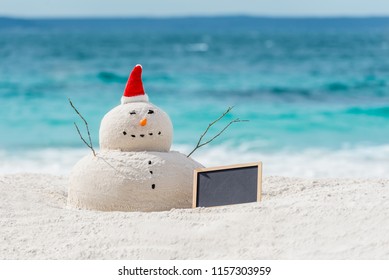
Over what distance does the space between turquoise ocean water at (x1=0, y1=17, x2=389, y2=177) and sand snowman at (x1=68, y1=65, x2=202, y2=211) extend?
3714mm

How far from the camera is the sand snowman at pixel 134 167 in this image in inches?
178

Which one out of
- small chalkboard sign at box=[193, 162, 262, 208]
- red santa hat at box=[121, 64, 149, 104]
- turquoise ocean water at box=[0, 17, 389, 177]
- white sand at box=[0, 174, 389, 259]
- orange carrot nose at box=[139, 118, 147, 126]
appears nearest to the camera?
white sand at box=[0, 174, 389, 259]

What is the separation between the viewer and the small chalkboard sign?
14.7 feet

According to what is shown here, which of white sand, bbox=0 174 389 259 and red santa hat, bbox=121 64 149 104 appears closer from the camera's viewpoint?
white sand, bbox=0 174 389 259

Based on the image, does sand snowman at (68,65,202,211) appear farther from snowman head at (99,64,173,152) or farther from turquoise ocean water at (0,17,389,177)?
turquoise ocean water at (0,17,389,177)

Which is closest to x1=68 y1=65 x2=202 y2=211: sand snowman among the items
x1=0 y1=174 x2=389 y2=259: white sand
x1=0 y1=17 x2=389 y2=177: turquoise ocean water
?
x1=0 y1=174 x2=389 y2=259: white sand

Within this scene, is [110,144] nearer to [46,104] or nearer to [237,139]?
[237,139]

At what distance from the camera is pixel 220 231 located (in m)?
3.85

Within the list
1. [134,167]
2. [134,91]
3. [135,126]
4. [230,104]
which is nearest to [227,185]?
[134,167]

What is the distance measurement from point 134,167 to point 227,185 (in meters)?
0.61

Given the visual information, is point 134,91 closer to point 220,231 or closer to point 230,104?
point 220,231

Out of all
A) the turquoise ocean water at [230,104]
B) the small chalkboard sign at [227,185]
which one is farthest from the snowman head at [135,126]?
the turquoise ocean water at [230,104]

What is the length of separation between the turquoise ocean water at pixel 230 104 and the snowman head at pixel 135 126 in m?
3.74
